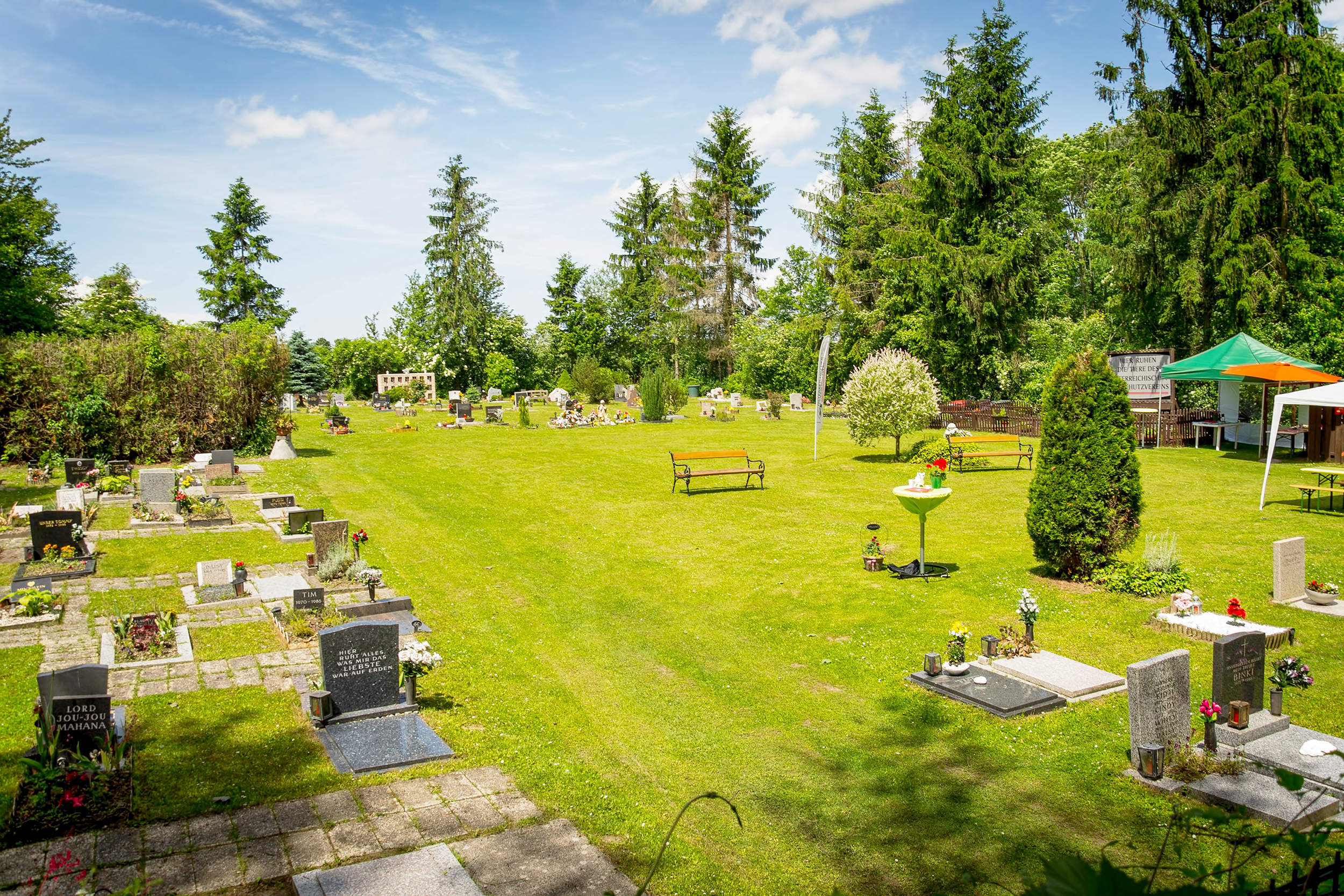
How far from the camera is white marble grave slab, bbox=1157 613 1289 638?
9.75 m

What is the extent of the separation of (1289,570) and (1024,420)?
1974 cm

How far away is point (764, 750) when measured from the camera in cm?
798

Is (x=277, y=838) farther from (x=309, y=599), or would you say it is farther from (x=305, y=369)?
(x=305, y=369)

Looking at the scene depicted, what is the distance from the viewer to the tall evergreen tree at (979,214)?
35.3m

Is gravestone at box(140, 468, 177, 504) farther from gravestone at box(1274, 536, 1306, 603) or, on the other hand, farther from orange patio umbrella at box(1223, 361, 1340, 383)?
orange patio umbrella at box(1223, 361, 1340, 383)

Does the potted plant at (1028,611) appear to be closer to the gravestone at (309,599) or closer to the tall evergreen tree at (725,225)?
the gravestone at (309,599)

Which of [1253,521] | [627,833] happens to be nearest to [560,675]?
[627,833]

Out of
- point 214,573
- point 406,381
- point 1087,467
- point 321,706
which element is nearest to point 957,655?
point 1087,467

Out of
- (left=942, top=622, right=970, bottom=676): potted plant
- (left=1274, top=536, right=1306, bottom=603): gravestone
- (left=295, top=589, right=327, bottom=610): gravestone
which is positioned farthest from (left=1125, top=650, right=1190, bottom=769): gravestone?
(left=295, top=589, right=327, bottom=610): gravestone

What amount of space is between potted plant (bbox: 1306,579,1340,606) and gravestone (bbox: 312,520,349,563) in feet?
44.5

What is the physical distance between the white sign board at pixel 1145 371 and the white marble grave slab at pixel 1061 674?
66.2 ft

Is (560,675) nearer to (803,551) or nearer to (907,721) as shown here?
(907,721)

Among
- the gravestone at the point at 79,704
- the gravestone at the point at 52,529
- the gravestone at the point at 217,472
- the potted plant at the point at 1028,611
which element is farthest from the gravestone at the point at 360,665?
the gravestone at the point at 217,472

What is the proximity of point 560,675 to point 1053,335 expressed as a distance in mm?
34346
